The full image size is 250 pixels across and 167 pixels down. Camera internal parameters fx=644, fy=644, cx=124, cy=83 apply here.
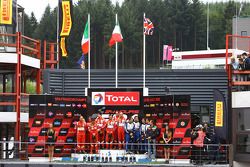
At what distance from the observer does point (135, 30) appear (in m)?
123

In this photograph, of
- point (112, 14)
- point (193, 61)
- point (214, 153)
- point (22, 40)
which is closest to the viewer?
point (214, 153)

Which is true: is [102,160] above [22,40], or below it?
below

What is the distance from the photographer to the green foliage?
121438mm

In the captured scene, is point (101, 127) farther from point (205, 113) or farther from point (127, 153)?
point (205, 113)

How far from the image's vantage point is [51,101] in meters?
30.3

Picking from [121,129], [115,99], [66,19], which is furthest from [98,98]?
[66,19]

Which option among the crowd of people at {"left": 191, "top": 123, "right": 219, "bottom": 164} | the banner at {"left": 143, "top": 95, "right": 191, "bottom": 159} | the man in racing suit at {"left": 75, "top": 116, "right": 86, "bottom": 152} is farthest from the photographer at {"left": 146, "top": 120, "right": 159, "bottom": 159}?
the man in racing suit at {"left": 75, "top": 116, "right": 86, "bottom": 152}

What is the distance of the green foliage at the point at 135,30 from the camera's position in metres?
121

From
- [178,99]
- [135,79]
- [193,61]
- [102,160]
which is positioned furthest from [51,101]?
[193,61]

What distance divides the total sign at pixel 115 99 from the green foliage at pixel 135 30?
85.1m

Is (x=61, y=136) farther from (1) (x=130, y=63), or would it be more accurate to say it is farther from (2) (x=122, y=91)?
(1) (x=130, y=63)

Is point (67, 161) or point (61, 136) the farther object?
point (61, 136)

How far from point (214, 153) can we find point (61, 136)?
7.54 metres

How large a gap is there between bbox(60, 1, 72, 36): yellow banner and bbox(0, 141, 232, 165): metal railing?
13.7m
